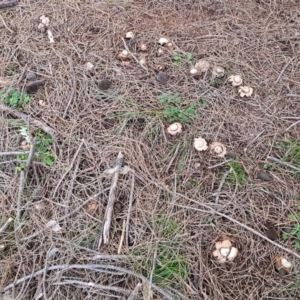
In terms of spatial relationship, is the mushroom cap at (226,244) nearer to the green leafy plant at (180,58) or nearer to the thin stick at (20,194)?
the thin stick at (20,194)

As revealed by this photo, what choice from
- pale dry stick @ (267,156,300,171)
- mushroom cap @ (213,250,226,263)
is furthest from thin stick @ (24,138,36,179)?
pale dry stick @ (267,156,300,171)

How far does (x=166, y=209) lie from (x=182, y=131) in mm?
614

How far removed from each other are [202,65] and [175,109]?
0.52 meters

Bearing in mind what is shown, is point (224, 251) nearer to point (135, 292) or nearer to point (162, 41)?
point (135, 292)

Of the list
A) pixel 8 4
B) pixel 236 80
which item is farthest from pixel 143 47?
pixel 8 4

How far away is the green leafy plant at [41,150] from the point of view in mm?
2381

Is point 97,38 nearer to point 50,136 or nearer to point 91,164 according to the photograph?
point 50,136

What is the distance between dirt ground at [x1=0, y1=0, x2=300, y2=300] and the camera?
6.59 feet

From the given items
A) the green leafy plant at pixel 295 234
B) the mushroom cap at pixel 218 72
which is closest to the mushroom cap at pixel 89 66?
the mushroom cap at pixel 218 72

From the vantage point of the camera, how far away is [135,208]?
2188 mm

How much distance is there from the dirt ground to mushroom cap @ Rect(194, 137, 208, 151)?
0.06 meters

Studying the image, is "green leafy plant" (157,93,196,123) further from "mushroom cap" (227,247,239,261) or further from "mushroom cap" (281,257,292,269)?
"mushroom cap" (281,257,292,269)

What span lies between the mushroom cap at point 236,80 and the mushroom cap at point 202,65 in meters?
0.21

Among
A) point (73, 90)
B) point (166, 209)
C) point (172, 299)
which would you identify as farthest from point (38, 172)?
point (172, 299)
